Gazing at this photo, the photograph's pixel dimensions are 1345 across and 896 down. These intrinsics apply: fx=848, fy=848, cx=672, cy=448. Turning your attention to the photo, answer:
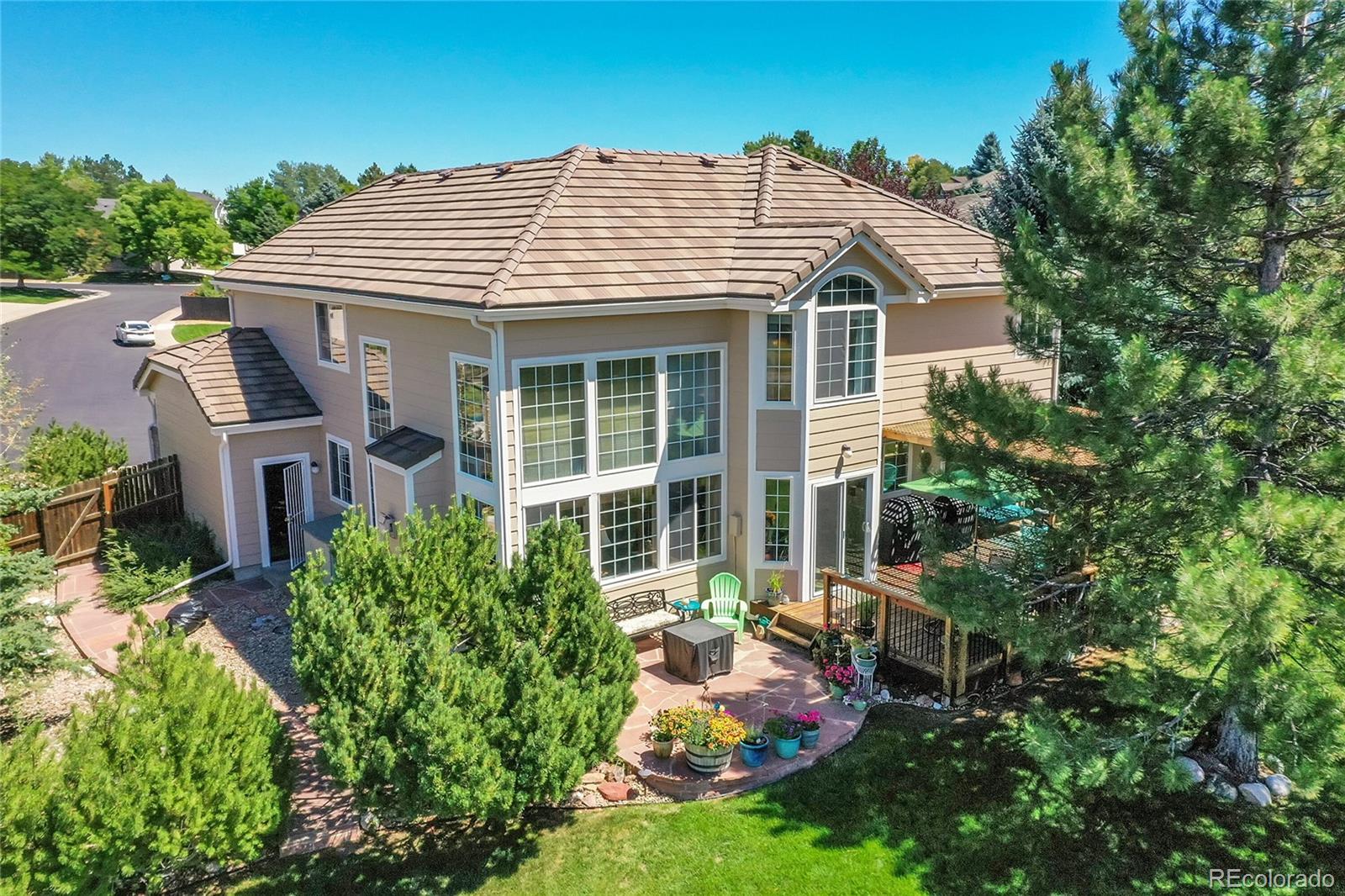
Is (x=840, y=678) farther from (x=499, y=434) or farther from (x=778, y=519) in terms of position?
(x=499, y=434)

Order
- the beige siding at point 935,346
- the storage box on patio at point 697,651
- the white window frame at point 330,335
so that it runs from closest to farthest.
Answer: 1. the storage box on patio at point 697,651
2. the beige siding at point 935,346
3. the white window frame at point 330,335

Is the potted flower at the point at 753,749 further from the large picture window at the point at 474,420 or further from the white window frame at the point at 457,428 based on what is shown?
the large picture window at the point at 474,420

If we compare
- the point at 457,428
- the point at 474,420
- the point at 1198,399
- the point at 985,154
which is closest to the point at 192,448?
the point at 457,428

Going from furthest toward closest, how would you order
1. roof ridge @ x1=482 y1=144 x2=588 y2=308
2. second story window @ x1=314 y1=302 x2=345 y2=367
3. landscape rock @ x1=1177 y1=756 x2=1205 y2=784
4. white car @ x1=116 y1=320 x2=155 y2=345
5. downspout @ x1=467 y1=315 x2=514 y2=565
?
white car @ x1=116 y1=320 x2=155 y2=345 → second story window @ x1=314 y1=302 x2=345 y2=367 → downspout @ x1=467 y1=315 x2=514 y2=565 → roof ridge @ x1=482 y1=144 x2=588 y2=308 → landscape rock @ x1=1177 y1=756 x2=1205 y2=784

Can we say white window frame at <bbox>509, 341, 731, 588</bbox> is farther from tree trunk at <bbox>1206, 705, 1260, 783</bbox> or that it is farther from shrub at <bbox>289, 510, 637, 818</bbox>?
tree trunk at <bbox>1206, 705, 1260, 783</bbox>

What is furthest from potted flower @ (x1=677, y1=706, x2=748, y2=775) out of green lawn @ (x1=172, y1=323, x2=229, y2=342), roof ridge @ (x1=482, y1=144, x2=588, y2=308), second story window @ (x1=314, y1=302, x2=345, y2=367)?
green lawn @ (x1=172, y1=323, x2=229, y2=342)

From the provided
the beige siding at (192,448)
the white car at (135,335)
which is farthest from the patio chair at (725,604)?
the white car at (135,335)

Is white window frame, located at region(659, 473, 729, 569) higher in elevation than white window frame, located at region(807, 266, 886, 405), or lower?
lower
